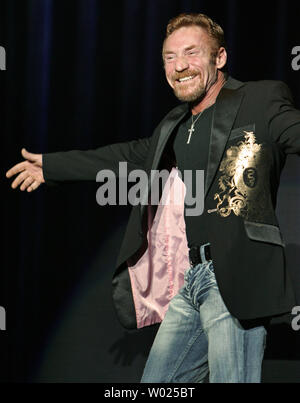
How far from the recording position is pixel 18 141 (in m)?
2.91

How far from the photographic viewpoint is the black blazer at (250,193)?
175 centimetres

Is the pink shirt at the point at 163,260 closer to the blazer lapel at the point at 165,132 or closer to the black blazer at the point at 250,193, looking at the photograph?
the blazer lapel at the point at 165,132

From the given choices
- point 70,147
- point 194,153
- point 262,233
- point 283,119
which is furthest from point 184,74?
point 70,147

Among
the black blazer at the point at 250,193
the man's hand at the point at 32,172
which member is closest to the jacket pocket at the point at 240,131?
the black blazer at the point at 250,193

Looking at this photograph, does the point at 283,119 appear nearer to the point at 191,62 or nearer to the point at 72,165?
the point at 191,62

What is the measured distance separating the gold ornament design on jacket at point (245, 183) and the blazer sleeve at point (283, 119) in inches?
2.6

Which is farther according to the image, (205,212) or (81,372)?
(81,372)

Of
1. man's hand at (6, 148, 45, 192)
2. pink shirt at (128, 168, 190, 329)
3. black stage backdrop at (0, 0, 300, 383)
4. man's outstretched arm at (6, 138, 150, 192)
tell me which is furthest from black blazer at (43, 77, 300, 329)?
black stage backdrop at (0, 0, 300, 383)

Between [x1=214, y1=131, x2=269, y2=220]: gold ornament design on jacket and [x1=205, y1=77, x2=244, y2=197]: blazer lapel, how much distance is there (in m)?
0.03

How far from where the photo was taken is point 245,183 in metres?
1.80

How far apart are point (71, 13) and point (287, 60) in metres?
0.99

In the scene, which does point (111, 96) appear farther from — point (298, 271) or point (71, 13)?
point (298, 271)

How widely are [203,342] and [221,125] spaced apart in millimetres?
650

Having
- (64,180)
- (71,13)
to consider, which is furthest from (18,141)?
(64,180)
